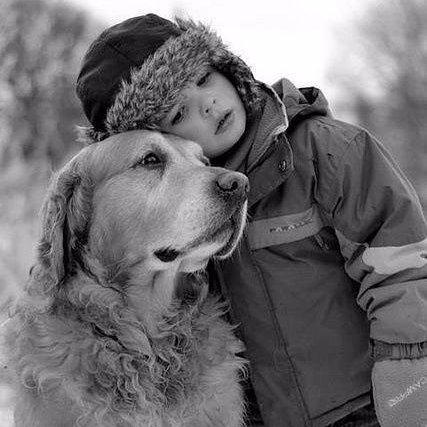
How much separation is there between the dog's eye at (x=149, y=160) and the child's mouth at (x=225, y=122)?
0.92ft

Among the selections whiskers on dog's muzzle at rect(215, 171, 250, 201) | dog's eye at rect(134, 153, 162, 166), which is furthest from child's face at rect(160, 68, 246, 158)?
whiskers on dog's muzzle at rect(215, 171, 250, 201)

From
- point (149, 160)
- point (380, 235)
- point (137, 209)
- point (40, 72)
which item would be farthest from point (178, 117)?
point (40, 72)

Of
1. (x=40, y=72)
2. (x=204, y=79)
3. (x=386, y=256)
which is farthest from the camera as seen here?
(x=40, y=72)

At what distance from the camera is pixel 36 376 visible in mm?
2676

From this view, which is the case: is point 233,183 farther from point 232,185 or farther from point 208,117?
point 208,117

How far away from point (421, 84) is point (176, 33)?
2260cm

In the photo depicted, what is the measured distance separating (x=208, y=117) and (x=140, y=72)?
0.34m

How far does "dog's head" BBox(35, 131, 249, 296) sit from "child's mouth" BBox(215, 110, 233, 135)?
120 millimetres

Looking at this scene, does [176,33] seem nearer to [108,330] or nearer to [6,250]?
[108,330]

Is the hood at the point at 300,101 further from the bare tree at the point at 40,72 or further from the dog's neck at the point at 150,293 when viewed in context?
the bare tree at the point at 40,72

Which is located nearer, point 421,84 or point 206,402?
point 206,402

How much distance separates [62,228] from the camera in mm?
2812

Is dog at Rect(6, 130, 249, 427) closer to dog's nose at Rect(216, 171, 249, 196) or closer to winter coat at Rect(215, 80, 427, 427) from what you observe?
dog's nose at Rect(216, 171, 249, 196)

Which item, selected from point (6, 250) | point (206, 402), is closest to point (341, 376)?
point (206, 402)
